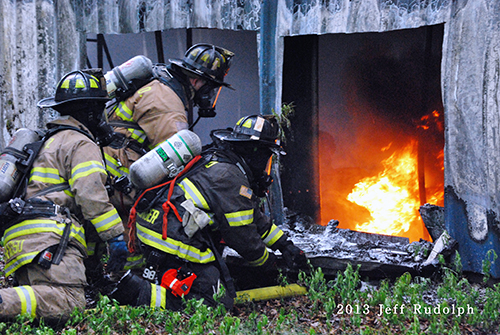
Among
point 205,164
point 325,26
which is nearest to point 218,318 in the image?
point 205,164

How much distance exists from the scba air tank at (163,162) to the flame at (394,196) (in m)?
3.45

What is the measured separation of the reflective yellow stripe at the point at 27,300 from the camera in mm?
3426

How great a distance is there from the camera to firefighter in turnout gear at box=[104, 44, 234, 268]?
4.70 meters

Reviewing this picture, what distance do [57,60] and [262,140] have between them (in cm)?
329

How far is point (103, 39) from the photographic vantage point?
7.03 m

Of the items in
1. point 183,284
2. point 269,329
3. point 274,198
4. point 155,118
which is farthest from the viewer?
point 274,198

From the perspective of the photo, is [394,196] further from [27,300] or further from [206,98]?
[27,300]

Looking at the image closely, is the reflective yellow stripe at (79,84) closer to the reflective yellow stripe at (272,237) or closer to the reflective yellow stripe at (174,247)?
the reflective yellow stripe at (174,247)

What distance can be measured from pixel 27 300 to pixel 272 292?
212cm

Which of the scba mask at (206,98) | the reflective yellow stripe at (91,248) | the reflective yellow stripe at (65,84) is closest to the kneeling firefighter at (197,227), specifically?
the reflective yellow stripe at (91,248)

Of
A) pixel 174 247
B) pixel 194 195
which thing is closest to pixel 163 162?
pixel 194 195

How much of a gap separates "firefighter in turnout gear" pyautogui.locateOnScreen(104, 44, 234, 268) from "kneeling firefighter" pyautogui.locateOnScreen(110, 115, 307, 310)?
546 millimetres

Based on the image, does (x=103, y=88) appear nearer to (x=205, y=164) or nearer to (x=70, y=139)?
(x=70, y=139)

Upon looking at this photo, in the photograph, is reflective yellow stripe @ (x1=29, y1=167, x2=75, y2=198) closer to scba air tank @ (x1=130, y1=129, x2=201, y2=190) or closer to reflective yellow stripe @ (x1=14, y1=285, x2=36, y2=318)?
scba air tank @ (x1=130, y1=129, x2=201, y2=190)
